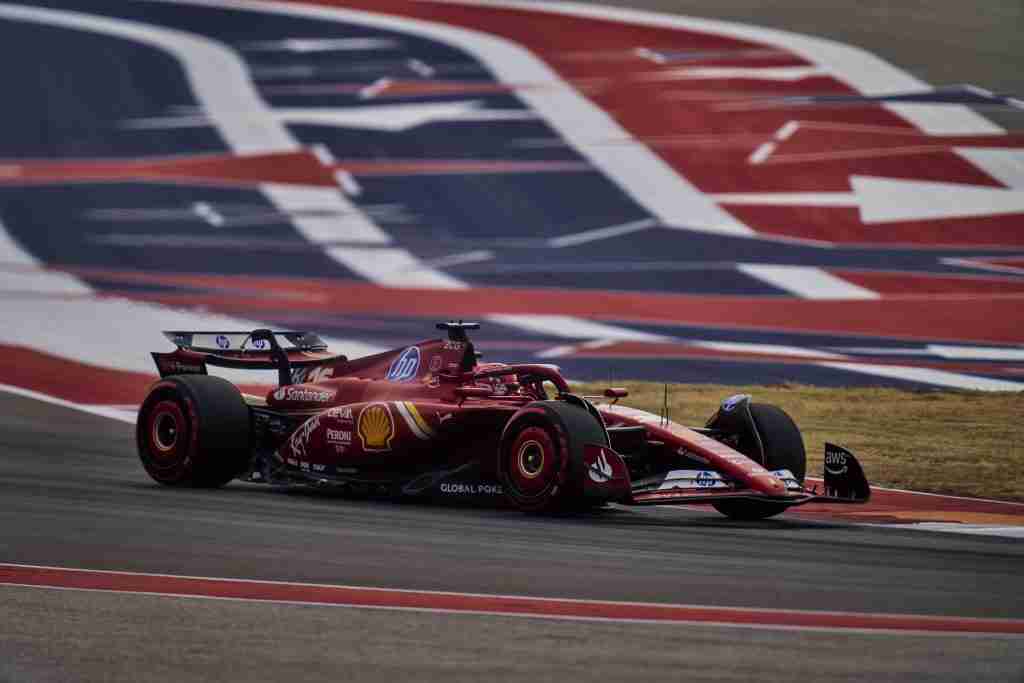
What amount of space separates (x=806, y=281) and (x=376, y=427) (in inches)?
619

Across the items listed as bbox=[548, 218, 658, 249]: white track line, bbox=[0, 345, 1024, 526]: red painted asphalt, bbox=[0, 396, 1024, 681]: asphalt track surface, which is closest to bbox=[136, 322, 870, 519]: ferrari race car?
bbox=[0, 396, 1024, 681]: asphalt track surface

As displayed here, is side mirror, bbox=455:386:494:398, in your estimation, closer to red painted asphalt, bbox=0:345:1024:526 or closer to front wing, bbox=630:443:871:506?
front wing, bbox=630:443:871:506

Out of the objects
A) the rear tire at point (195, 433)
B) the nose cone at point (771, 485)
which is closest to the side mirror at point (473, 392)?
the rear tire at point (195, 433)

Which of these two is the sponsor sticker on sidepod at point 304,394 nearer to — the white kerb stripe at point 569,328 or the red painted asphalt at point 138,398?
the red painted asphalt at point 138,398

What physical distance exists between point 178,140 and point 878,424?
61.7ft

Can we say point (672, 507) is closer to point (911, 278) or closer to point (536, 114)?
point (911, 278)

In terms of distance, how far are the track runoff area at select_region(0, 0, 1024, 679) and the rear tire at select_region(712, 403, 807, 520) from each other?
9782 millimetres

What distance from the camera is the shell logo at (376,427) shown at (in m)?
13.0

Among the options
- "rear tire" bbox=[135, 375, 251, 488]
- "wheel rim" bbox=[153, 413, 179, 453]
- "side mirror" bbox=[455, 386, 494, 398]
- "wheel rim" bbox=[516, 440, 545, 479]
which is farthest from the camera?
"wheel rim" bbox=[153, 413, 179, 453]

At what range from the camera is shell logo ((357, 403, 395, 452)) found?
42.6 feet

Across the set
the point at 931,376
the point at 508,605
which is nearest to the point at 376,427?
the point at 508,605

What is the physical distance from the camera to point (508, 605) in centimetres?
784

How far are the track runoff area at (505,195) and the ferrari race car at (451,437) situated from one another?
6.53 m

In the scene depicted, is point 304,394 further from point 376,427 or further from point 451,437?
point 451,437
